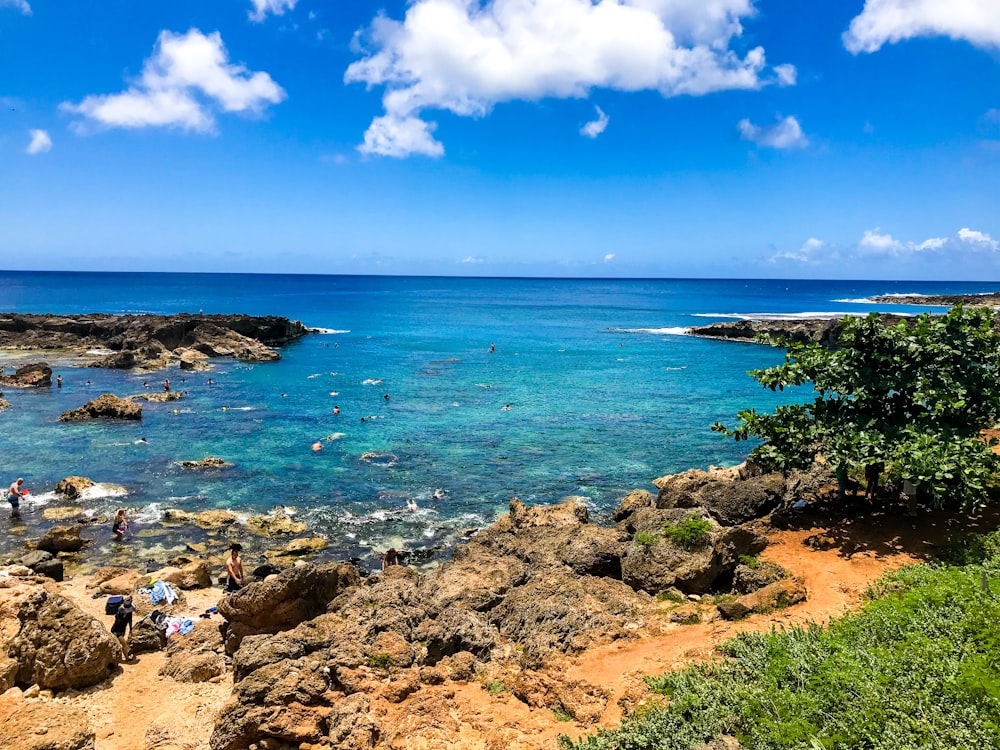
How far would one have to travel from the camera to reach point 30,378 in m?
53.6

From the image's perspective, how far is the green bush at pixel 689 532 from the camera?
1606 cm

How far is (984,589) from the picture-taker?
1162 centimetres

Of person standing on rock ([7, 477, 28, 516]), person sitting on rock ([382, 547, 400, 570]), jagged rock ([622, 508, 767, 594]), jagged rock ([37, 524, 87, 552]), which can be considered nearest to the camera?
jagged rock ([622, 508, 767, 594])

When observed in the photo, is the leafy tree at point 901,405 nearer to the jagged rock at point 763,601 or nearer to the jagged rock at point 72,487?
the jagged rock at point 763,601

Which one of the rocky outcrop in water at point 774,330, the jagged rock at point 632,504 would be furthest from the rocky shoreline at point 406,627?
the rocky outcrop in water at point 774,330

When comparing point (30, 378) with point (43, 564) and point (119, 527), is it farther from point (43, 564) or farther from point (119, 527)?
point (43, 564)

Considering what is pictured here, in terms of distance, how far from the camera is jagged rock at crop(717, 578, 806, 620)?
1337 centimetres

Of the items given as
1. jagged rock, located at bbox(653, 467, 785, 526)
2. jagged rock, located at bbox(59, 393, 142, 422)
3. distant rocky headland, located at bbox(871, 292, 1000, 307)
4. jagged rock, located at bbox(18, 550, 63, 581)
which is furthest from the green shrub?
distant rocky headland, located at bbox(871, 292, 1000, 307)

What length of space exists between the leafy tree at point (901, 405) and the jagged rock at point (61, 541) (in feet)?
82.1

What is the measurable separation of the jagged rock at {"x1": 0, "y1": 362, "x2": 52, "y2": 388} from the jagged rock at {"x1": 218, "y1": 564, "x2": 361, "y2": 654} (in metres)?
48.6

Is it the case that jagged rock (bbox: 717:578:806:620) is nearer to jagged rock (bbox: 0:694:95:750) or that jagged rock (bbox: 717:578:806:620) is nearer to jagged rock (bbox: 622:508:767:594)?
jagged rock (bbox: 622:508:767:594)

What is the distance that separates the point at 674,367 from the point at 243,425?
4545cm

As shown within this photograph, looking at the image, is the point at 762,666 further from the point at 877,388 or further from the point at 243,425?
the point at 243,425

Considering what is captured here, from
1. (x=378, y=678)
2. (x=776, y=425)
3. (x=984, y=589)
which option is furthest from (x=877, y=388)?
(x=378, y=678)
